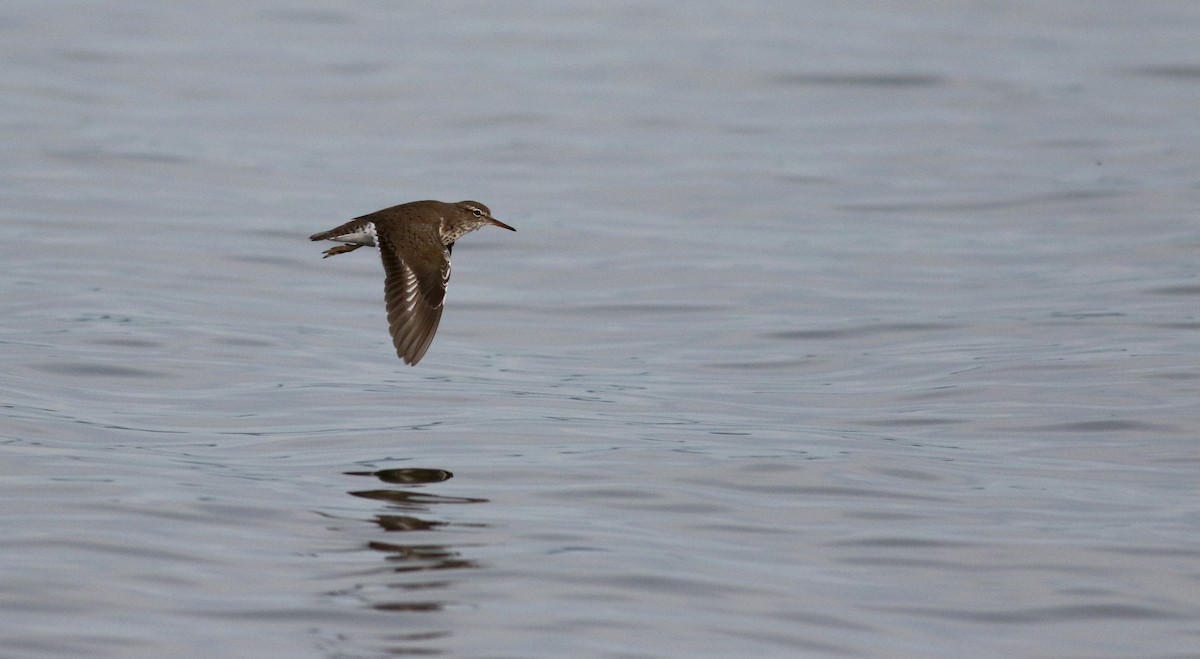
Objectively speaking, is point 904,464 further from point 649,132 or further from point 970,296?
point 649,132

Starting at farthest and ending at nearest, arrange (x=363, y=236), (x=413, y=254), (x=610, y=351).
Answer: (x=610, y=351)
(x=363, y=236)
(x=413, y=254)

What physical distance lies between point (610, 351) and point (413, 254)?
12.5ft

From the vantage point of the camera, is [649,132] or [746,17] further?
[746,17]

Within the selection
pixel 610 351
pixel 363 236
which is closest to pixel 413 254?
pixel 363 236

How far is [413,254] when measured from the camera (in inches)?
460

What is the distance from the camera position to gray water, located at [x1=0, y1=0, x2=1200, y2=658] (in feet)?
27.8

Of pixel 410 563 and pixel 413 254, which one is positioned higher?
pixel 413 254

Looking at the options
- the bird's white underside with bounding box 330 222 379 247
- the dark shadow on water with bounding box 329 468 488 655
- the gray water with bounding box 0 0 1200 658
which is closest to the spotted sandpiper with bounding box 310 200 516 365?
the bird's white underside with bounding box 330 222 379 247

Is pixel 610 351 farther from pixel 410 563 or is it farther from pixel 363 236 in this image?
pixel 410 563

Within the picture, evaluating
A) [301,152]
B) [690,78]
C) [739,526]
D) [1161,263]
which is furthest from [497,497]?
[690,78]

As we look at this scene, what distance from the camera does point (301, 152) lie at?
24.7 m

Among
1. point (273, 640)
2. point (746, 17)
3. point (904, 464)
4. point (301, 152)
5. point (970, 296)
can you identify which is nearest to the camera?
point (273, 640)

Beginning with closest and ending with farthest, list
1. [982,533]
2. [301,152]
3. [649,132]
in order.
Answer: [982,533], [301,152], [649,132]

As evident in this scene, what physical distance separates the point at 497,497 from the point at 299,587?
194 cm
